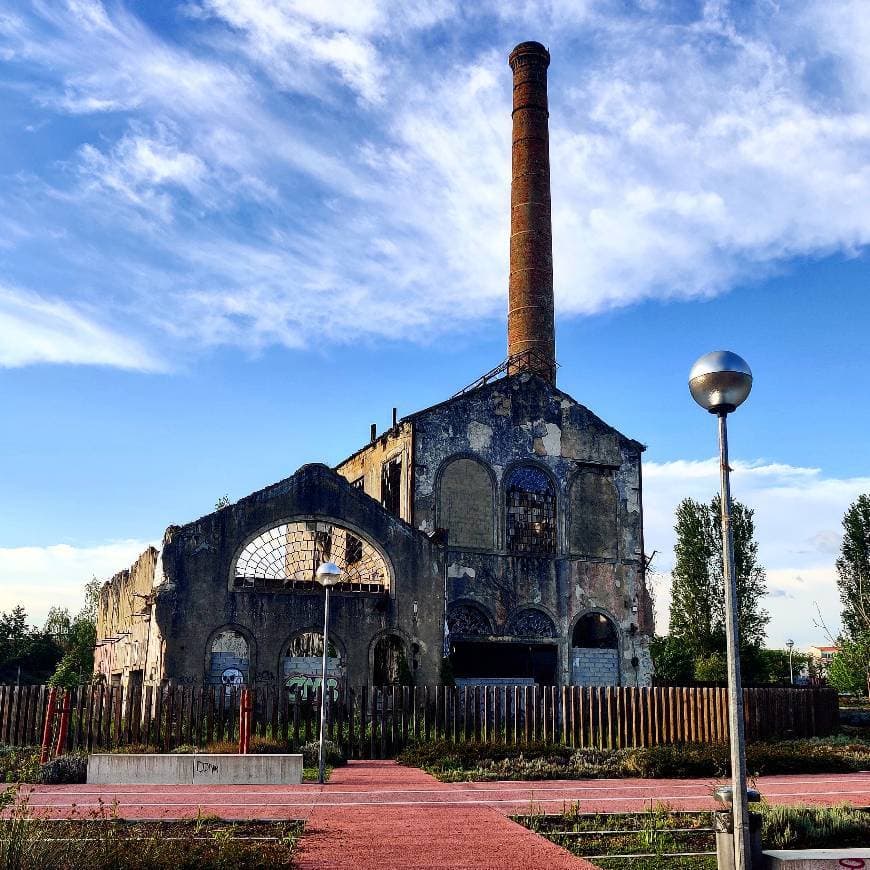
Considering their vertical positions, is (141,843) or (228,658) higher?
(228,658)

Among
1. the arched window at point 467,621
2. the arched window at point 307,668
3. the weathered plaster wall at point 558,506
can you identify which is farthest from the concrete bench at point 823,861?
the weathered plaster wall at point 558,506

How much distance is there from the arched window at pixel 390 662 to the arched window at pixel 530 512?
17.0ft

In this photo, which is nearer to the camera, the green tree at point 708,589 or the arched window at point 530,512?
the arched window at point 530,512

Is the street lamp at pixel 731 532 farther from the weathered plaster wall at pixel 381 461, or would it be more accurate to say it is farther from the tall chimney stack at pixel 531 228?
the tall chimney stack at pixel 531 228

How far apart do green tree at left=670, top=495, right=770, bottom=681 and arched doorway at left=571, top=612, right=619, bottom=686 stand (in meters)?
18.3

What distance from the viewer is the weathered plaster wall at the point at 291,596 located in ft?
79.3

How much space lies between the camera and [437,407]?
2991cm

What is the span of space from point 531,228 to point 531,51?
805cm

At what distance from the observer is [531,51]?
4050 centimetres

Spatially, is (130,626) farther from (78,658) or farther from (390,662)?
(78,658)

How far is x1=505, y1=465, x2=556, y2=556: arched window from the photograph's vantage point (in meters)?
30.1

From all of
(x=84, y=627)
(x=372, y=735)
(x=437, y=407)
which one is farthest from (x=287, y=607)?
(x=84, y=627)

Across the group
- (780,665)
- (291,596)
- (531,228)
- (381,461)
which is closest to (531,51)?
(531,228)

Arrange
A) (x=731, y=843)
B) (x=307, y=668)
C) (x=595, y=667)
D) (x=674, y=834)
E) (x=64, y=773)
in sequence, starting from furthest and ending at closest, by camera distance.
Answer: (x=595, y=667) < (x=307, y=668) < (x=64, y=773) < (x=674, y=834) < (x=731, y=843)
